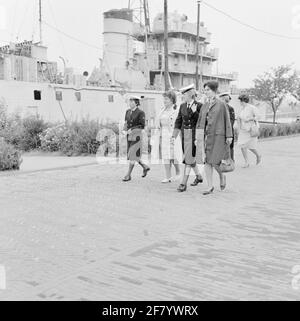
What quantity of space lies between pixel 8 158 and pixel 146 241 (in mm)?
6408

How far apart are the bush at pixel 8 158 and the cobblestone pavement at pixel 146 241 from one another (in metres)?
1.74

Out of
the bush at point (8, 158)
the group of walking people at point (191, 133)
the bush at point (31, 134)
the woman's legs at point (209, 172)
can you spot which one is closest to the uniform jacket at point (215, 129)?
the group of walking people at point (191, 133)

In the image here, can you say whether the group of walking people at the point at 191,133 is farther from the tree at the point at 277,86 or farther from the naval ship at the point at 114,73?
the tree at the point at 277,86

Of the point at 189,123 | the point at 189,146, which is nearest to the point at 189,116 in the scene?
the point at 189,123

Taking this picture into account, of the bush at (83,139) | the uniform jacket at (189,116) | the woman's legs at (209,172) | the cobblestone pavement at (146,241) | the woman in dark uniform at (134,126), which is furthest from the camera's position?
the bush at (83,139)

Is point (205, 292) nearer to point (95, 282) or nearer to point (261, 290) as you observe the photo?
point (261, 290)

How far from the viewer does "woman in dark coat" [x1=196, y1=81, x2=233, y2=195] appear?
24.5ft

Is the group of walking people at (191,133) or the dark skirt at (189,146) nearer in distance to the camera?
the group of walking people at (191,133)

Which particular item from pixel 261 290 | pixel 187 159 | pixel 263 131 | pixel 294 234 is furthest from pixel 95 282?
pixel 263 131

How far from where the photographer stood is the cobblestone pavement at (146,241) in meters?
3.85

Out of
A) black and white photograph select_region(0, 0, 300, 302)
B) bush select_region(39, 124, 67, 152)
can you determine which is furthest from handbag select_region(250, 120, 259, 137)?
bush select_region(39, 124, 67, 152)

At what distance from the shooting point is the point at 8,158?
10633 millimetres

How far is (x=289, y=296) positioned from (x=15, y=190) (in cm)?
582

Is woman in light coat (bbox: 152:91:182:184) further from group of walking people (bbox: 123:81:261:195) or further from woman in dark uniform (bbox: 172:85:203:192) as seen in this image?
woman in dark uniform (bbox: 172:85:203:192)
